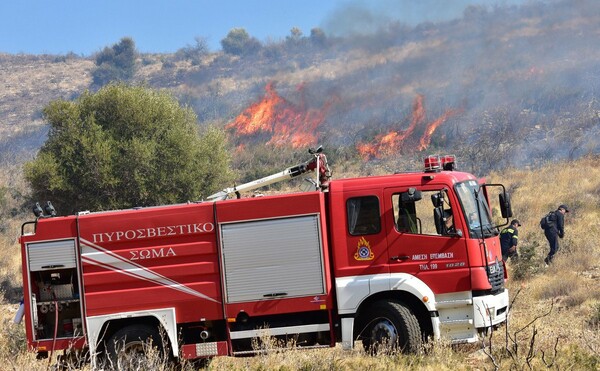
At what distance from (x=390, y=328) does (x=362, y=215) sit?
5.19 feet

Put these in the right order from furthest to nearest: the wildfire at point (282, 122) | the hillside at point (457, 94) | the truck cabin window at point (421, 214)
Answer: the wildfire at point (282, 122) → the hillside at point (457, 94) → the truck cabin window at point (421, 214)

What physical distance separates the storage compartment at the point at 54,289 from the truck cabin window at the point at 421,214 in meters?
→ 4.59

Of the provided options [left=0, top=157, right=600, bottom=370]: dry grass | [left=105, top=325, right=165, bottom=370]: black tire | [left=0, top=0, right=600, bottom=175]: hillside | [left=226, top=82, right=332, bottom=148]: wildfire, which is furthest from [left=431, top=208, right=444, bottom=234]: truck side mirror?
[left=226, top=82, right=332, bottom=148]: wildfire

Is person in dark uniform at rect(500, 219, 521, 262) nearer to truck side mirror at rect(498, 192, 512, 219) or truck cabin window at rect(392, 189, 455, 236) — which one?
truck side mirror at rect(498, 192, 512, 219)

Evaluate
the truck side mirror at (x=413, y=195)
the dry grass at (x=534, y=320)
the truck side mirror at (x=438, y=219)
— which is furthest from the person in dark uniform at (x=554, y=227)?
the truck side mirror at (x=413, y=195)

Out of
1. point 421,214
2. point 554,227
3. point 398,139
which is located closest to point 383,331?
point 421,214

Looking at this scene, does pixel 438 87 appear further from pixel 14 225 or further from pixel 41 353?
pixel 41 353

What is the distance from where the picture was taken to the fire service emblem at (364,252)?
11.0 metres

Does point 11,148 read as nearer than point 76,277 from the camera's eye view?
No

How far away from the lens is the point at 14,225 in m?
37.1

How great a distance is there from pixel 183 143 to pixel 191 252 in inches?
663

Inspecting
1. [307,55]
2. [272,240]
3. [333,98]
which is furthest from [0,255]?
[307,55]

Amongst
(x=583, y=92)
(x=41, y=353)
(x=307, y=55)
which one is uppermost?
(x=307, y=55)

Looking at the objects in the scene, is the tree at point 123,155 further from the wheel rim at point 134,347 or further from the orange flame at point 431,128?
the orange flame at point 431,128
